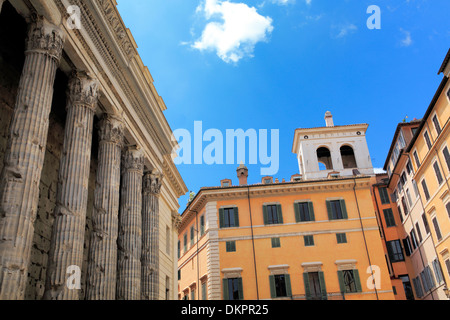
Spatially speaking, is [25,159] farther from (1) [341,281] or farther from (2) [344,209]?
(2) [344,209]

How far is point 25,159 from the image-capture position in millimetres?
9906

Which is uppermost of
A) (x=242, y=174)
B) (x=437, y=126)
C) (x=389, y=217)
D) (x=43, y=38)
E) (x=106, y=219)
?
(x=242, y=174)

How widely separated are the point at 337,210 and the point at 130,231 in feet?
77.6

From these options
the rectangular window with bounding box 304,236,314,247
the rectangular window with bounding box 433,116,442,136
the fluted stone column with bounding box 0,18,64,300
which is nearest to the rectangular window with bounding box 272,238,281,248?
the rectangular window with bounding box 304,236,314,247

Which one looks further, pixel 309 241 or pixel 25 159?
pixel 309 241

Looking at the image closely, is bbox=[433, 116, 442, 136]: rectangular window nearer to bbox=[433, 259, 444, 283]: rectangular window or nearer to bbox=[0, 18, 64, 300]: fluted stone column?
bbox=[433, 259, 444, 283]: rectangular window

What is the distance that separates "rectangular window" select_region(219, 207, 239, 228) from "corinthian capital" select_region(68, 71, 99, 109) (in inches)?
945

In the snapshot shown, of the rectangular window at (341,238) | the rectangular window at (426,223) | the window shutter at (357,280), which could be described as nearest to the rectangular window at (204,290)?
the rectangular window at (341,238)

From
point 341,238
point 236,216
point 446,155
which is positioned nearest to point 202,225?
point 236,216

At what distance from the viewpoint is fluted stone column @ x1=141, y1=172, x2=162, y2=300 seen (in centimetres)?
1884
